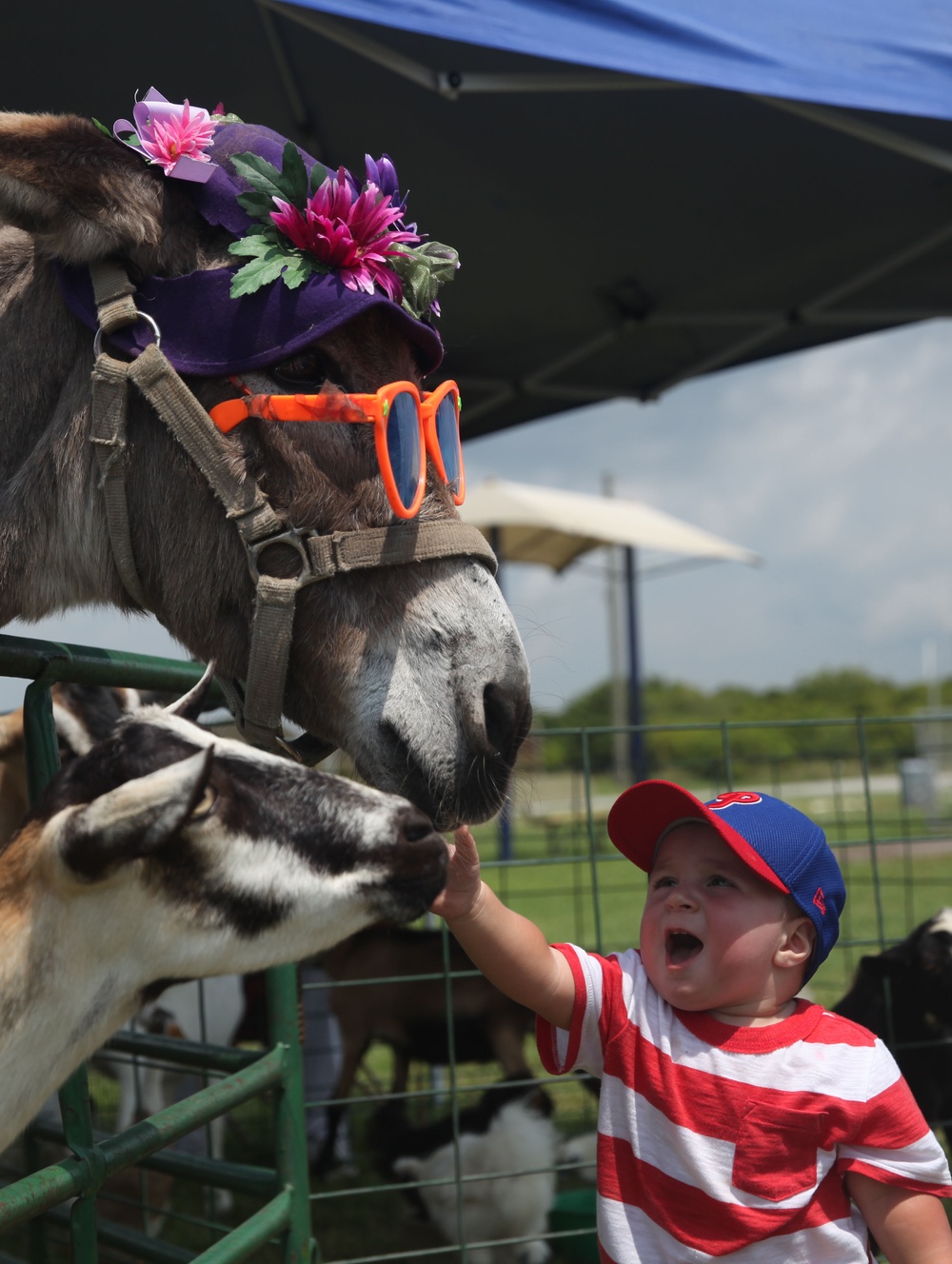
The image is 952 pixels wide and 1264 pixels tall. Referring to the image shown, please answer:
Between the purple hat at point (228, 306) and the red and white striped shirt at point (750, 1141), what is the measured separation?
129cm

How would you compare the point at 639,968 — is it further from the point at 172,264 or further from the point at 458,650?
the point at 172,264

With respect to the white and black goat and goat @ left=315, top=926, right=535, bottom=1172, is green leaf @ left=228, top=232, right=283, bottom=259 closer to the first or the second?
the white and black goat

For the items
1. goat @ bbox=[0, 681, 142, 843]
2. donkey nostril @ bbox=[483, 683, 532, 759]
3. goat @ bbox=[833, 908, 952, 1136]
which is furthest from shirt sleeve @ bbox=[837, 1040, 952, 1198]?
goat @ bbox=[833, 908, 952, 1136]

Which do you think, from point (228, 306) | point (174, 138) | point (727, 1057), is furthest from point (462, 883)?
point (174, 138)

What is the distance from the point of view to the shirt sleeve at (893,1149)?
178 cm

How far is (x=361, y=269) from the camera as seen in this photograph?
6.13 feet

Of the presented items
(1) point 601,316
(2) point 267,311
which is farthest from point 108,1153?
(1) point 601,316

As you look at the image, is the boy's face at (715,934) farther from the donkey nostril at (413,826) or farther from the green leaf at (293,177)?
the green leaf at (293,177)

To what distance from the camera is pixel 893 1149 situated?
1.79 m

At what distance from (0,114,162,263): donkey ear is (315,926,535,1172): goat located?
361cm

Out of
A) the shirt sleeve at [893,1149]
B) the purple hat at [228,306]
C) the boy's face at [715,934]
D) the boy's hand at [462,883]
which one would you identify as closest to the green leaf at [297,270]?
the purple hat at [228,306]

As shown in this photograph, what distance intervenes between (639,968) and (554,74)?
3006mm

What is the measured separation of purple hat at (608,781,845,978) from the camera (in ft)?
6.23

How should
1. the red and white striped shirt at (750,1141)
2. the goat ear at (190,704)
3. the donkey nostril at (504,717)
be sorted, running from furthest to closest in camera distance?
the red and white striped shirt at (750,1141), the donkey nostril at (504,717), the goat ear at (190,704)
